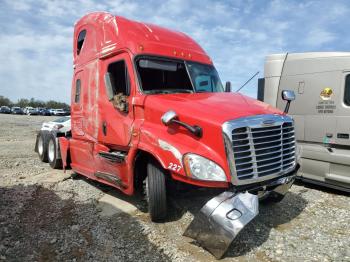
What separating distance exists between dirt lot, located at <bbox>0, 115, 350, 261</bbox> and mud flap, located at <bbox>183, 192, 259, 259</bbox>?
0.25 m

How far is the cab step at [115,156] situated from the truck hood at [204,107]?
3.00 feet

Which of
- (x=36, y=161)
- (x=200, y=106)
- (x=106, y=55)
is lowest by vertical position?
(x=36, y=161)

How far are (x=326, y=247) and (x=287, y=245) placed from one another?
1.71 ft

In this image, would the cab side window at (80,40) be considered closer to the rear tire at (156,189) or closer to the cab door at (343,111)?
the rear tire at (156,189)

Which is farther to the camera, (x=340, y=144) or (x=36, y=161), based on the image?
(x=36, y=161)

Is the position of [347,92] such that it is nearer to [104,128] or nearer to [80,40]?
[104,128]

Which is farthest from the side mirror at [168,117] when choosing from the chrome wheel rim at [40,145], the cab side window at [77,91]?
the chrome wheel rim at [40,145]

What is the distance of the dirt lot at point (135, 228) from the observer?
4375mm

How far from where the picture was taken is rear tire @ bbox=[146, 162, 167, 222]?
5.04m

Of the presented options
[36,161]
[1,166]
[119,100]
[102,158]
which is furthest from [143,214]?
[36,161]

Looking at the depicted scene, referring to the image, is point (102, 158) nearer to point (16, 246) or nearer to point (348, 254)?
point (16, 246)

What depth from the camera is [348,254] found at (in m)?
4.45

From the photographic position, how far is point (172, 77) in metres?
6.07

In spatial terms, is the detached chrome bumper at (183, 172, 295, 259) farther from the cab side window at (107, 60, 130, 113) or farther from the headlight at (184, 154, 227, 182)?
the cab side window at (107, 60, 130, 113)
